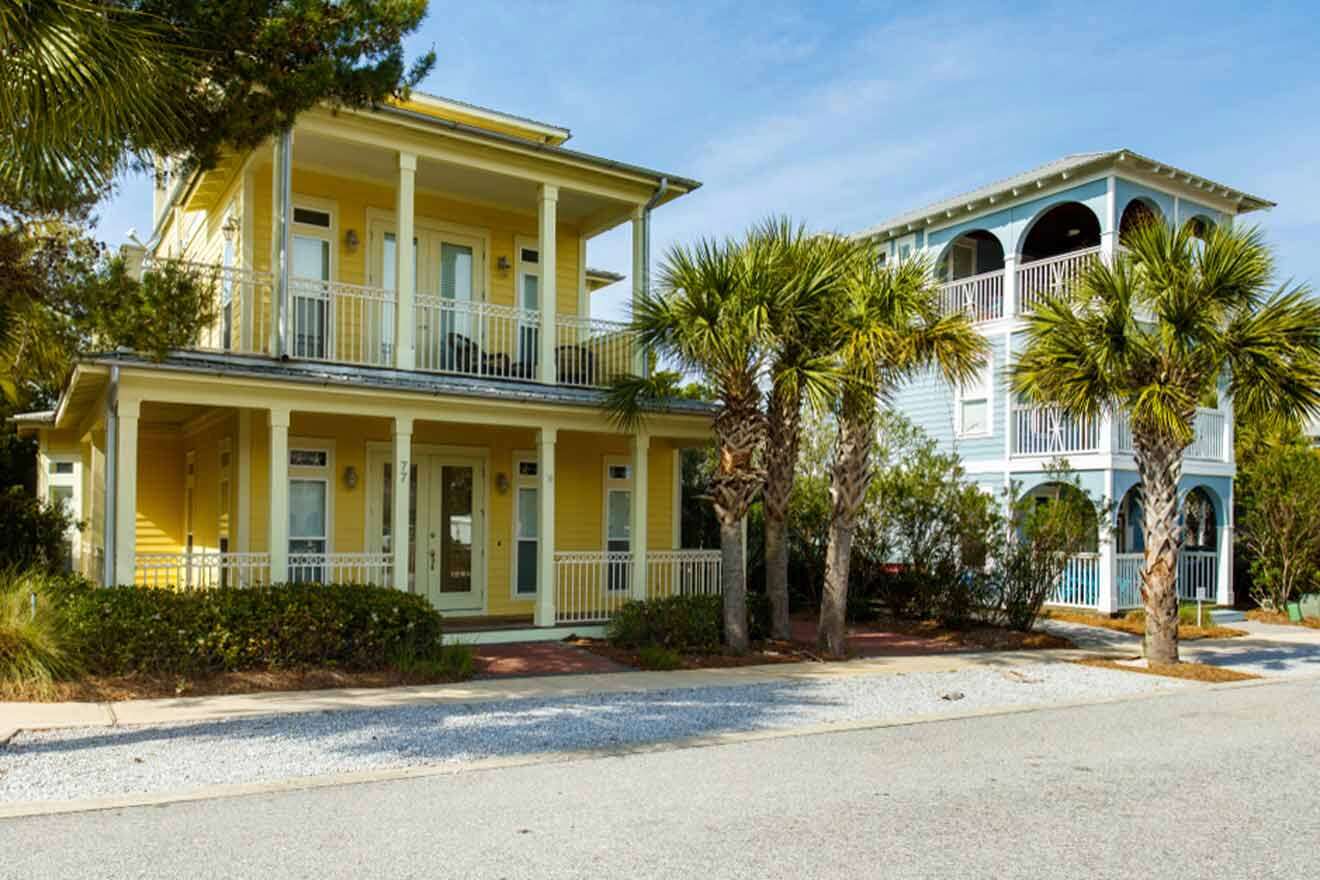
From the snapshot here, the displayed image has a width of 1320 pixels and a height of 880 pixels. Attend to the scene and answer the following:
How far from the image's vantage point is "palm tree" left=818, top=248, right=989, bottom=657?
12391 millimetres

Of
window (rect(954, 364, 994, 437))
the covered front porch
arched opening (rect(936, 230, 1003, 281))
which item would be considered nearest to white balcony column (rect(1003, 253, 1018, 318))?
window (rect(954, 364, 994, 437))

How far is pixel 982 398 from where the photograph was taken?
2258 centimetres

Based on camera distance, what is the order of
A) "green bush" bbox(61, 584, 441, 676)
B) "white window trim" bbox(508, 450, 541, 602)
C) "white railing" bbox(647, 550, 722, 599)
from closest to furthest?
1. "green bush" bbox(61, 584, 441, 676)
2. "white railing" bbox(647, 550, 722, 599)
3. "white window trim" bbox(508, 450, 541, 602)

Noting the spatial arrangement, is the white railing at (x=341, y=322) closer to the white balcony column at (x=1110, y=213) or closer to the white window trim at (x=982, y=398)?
the white window trim at (x=982, y=398)

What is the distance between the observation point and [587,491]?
55.9 ft

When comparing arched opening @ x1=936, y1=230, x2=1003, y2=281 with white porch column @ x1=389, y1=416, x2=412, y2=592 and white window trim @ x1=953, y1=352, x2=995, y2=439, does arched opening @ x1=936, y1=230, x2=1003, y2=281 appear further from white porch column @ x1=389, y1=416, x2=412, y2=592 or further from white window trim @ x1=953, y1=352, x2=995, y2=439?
white porch column @ x1=389, y1=416, x2=412, y2=592

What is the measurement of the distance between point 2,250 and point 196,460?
7194 millimetres

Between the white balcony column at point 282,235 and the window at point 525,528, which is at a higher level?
the white balcony column at point 282,235

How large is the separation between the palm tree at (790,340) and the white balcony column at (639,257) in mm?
2750

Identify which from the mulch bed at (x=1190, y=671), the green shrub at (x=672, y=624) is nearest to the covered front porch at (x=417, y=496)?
the green shrub at (x=672, y=624)

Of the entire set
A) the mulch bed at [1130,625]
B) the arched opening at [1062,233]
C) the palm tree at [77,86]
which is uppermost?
the arched opening at [1062,233]

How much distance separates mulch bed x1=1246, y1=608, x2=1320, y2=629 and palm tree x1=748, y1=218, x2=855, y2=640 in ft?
39.4

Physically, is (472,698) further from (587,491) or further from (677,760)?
(587,491)

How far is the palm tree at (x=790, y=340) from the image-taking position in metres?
12.5
